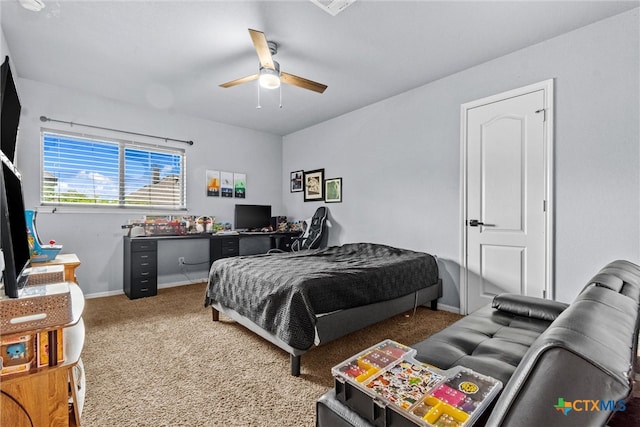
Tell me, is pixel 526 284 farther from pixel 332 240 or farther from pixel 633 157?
pixel 332 240

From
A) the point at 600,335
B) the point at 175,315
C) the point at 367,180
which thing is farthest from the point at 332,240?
the point at 600,335

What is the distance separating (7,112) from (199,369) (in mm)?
1839

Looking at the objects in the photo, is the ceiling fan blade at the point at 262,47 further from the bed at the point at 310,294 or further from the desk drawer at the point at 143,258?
the desk drawer at the point at 143,258

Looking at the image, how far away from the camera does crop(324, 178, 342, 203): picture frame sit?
470 cm

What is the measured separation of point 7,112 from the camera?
1437 millimetres

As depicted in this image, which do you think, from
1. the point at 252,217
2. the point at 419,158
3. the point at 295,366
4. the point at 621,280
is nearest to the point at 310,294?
the point at 295,366

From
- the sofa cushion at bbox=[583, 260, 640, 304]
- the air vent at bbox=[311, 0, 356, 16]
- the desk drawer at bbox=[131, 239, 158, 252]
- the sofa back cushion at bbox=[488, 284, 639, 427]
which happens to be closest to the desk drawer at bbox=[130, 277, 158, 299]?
the desk drawer at bbox=[131, 239, 158, 252]

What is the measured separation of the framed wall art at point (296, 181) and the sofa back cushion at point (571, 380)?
4937mm

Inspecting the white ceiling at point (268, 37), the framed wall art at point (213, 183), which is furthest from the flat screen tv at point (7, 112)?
the framed wall art at point (213, 183)

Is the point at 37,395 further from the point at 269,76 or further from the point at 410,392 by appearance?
the point at 269,76

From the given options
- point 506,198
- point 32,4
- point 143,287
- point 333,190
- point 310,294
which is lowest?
point 143,287

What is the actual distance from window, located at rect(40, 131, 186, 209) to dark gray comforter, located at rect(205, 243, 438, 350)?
89.5 inches

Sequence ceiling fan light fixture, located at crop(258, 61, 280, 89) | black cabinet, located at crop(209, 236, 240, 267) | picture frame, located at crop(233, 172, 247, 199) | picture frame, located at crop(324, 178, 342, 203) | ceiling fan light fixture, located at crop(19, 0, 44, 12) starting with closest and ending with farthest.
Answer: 1. ceiling fan light fixture, located at crop(19, 0, 44, 12)
2. ceiling fan light fixture, located at crop(258, 61, 280, 89)
3. black cabinet, located at crop(209, 236, 240, 267)
4. picture frame, located at crop(324, 178, 342, 203)
5. picture frame, located at crop(233, 172, 247, 199)

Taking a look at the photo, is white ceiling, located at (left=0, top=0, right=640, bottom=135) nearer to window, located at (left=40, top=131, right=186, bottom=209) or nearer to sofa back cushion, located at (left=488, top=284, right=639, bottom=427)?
window, located at (left=40, top=131, right=186, bottom=209)
